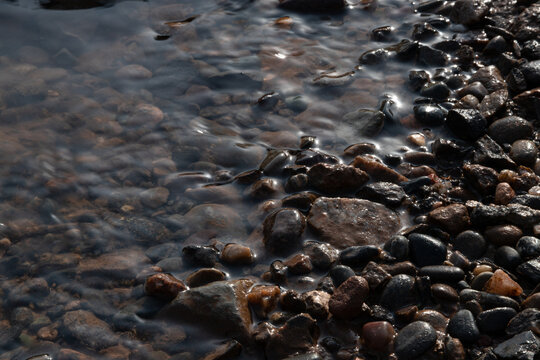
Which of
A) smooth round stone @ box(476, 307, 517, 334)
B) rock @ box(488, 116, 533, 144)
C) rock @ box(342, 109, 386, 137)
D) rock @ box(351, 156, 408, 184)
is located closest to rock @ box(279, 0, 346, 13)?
rock @ box(342, 109, 386, 137)

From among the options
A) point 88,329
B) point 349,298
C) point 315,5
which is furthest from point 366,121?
point 88,329

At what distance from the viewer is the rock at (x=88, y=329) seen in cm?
306

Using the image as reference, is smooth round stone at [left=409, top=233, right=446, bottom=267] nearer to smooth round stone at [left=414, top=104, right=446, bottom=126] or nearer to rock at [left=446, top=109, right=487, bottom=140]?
rock at [left=446, top=109, right=487, bottom=140]

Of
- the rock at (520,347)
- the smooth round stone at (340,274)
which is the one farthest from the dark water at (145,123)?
the rock at (520,347)

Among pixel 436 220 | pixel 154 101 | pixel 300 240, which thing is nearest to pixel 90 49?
pixel 154 101

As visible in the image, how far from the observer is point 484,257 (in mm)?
3469

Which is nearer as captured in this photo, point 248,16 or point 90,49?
point 90,49

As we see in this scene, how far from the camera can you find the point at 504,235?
11.4 ft

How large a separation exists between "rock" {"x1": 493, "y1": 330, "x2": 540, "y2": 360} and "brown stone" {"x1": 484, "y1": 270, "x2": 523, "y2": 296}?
367 mm

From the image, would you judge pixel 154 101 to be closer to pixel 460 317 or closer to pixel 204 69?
pixel 204 69

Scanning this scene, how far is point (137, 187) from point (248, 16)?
9.46 feet

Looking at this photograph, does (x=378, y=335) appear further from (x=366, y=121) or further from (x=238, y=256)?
(x=366, y=121)

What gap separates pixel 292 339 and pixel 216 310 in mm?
448

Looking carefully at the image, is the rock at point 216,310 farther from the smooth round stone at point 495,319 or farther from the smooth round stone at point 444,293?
the smooth round stone at point 495,319
